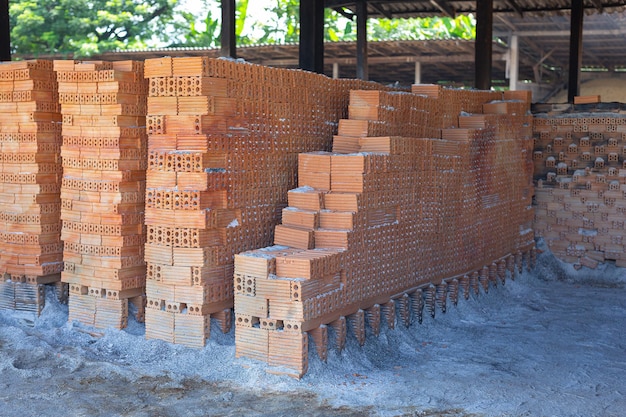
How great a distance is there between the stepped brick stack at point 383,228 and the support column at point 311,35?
314cm

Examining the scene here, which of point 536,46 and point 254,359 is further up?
point 536,46

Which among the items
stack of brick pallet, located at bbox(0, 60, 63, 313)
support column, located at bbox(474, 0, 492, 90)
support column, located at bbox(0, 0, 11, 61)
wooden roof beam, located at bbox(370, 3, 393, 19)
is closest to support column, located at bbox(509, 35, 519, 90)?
wooden roof beam, located at bbox(370, 3, 393, 19)

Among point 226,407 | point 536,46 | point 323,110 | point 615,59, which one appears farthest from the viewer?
point 615,59

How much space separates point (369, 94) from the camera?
9.60 metres

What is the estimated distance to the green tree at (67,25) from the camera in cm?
2916

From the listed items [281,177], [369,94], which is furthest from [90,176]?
[369,94]

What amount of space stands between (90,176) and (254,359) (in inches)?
118

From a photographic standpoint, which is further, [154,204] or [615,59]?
[615,59]

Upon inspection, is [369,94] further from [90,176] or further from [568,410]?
[568,410]

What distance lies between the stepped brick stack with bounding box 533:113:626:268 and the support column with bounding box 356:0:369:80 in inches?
241

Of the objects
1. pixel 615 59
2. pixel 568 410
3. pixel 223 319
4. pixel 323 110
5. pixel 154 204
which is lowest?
pixel 568 410

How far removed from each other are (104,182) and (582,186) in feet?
30.6

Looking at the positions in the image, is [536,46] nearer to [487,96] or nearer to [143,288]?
[487,96]

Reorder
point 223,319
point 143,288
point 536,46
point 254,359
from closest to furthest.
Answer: point 254,359 < point 223,319 < point 143,288 < point 536,46
